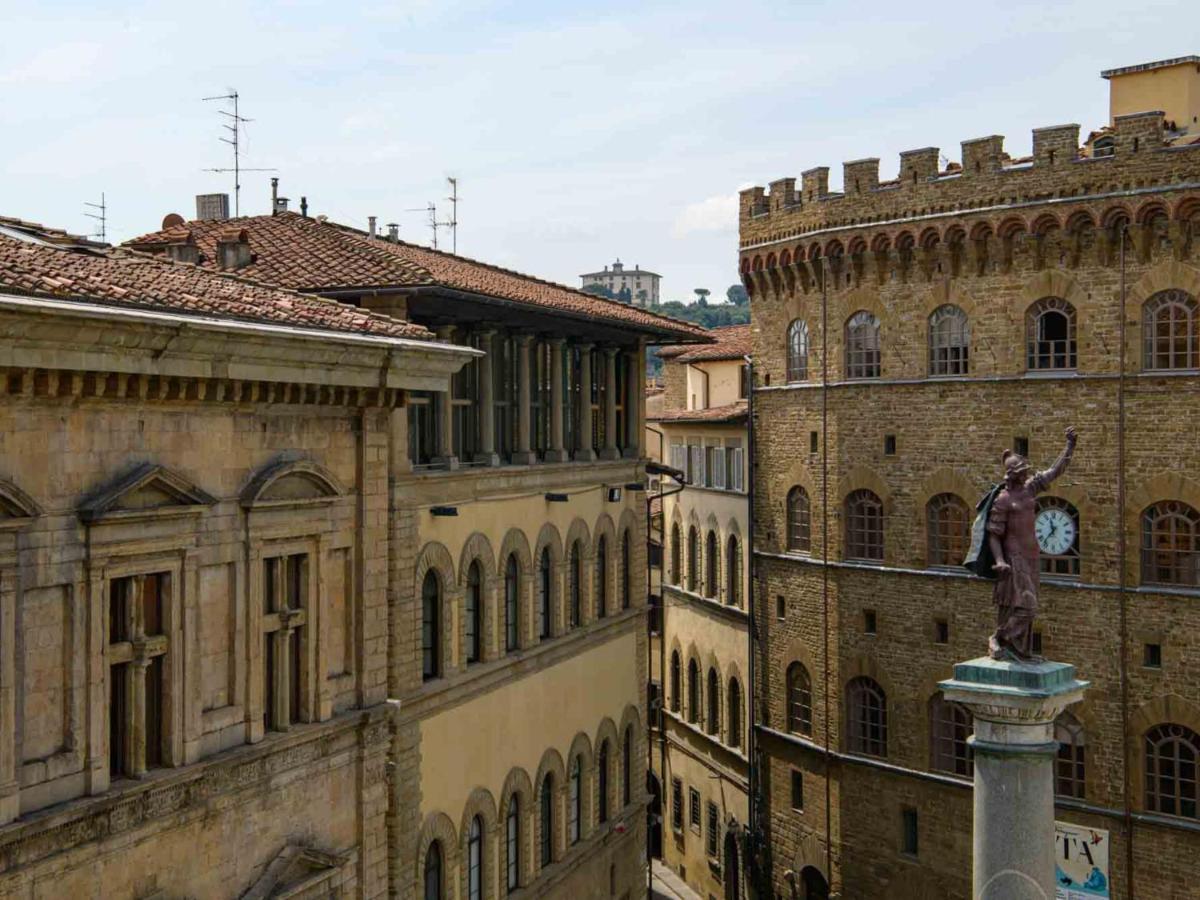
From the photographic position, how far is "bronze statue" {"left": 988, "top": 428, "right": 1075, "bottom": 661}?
1812 centimetres

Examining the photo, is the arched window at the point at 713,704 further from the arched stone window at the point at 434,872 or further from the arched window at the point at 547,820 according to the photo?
the arched stone window at the point at 434,872

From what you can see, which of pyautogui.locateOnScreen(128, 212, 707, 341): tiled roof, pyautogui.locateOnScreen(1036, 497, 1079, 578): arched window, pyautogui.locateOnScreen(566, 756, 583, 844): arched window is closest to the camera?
pyautogui.locateOnScreen(128, 212, 707, 341): tiled roof

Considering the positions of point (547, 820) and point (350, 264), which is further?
point (547, 820)

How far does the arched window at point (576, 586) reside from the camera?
1176 inches

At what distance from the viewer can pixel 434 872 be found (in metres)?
23.9

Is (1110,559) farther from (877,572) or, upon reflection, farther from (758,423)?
(758,423)

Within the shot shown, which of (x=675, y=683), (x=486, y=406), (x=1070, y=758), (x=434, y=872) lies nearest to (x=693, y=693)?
(x=675, y=683)

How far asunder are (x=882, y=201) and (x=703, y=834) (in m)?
20.0

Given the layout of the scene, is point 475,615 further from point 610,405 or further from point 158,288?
point 158,288

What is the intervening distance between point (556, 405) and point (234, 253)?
22.4 feet

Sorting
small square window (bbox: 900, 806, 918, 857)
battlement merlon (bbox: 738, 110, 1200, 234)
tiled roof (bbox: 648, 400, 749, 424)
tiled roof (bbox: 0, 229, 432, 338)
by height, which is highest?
battlement merlon (bbox: 738, 110, 1200, 234)

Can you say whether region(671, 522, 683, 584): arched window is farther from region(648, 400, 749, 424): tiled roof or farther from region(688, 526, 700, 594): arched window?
region(648, 400, 749, 424): tiled roof

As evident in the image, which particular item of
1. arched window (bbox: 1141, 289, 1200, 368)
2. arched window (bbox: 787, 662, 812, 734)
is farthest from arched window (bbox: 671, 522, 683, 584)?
arched window (bbox: 1141, 289, 1200, 368)

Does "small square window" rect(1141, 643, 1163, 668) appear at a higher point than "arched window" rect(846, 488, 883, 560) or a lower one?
lower
